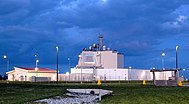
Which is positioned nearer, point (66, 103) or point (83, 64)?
point (66, 103)

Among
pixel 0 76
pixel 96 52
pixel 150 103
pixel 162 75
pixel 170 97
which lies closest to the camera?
pixel 150 103

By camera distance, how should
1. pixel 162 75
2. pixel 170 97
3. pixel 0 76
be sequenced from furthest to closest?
pixel 0 76, pixel 162 75, pixel 170 97

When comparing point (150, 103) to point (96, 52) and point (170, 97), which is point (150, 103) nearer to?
point (170, 97)

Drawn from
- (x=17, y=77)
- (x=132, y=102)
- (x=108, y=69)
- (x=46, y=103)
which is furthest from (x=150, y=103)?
(x=17, y=77)

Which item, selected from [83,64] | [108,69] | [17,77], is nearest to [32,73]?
[17,77]

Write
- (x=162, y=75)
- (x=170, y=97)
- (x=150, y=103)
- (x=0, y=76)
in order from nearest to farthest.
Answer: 1. (x=150, y=103)
2. (x=170, y=97)
3. (x=162, y=75)
4. (x=0, y=76)

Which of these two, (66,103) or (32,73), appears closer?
(66,103)

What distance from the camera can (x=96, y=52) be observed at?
116 m

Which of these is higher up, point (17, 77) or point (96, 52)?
point (96, 52)

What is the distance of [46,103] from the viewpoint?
23.2 m

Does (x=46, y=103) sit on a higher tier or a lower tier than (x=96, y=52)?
lower

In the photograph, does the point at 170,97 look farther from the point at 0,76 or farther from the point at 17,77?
the point at 0,76

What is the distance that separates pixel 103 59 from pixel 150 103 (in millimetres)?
95614

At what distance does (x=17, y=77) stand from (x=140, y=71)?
38551 millimetres
